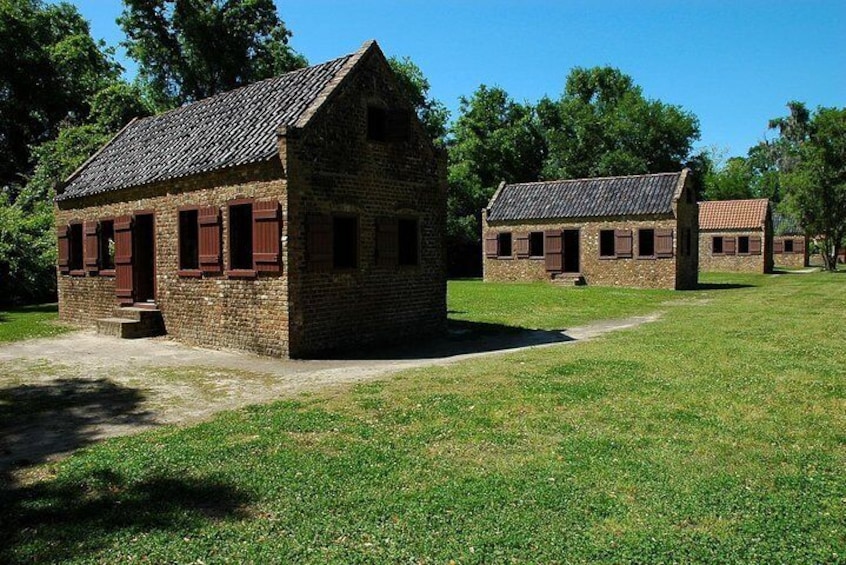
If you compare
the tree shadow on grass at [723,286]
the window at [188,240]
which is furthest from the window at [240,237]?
the tree shadow on grass at [723,286]

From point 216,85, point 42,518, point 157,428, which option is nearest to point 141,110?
point 216,85

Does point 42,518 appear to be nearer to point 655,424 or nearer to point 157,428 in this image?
point 157,428

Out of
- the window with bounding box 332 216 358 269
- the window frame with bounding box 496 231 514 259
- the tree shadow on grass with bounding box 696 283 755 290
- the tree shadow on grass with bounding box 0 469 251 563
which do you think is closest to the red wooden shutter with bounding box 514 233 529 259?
the window frame with bounding box 496 231 514 259

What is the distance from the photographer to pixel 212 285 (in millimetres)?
13188

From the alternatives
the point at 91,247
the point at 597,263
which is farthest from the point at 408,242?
the point at 597,263

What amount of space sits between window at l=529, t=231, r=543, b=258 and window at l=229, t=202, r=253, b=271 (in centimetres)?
2224

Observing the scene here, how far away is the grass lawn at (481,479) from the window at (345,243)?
4.22 m

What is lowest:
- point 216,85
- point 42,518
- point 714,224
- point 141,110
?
point 42,518

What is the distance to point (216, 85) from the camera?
136ft

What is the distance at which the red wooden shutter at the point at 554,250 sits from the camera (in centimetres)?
3189

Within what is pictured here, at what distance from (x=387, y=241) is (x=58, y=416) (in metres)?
7.21

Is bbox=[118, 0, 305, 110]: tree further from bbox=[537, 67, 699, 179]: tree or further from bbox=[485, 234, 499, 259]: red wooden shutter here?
bbox=[537, 67, 699, 179]: tree

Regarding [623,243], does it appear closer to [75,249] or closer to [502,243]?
[502,243]

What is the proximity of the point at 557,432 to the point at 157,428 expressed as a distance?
171 inches
